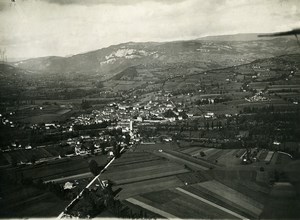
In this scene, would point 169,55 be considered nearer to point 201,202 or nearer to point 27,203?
point 201,202

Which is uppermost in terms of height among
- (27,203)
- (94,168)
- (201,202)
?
(94,168)

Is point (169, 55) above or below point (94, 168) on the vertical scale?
above

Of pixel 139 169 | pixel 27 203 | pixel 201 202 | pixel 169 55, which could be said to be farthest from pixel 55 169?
pixel 169 55

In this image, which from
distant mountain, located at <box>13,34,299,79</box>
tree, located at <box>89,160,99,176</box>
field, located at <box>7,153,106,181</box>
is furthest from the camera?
distant mountain, located at <box>13,34,299,79</box>

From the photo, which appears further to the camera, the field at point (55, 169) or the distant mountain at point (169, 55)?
the distant mountain at point (169, 55)

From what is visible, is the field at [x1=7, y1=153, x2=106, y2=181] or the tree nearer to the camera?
the field at [x1=7, y1=153, x2=106, y2=181]

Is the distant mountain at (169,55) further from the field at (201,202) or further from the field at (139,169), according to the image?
the field at (201,202)

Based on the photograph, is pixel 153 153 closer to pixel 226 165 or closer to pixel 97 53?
pixel 226 165

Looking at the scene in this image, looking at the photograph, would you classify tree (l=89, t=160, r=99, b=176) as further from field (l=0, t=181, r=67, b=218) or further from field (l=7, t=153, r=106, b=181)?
field (l=0, t=181, r=67, b=218)

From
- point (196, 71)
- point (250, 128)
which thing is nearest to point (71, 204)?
point (250, 128)
